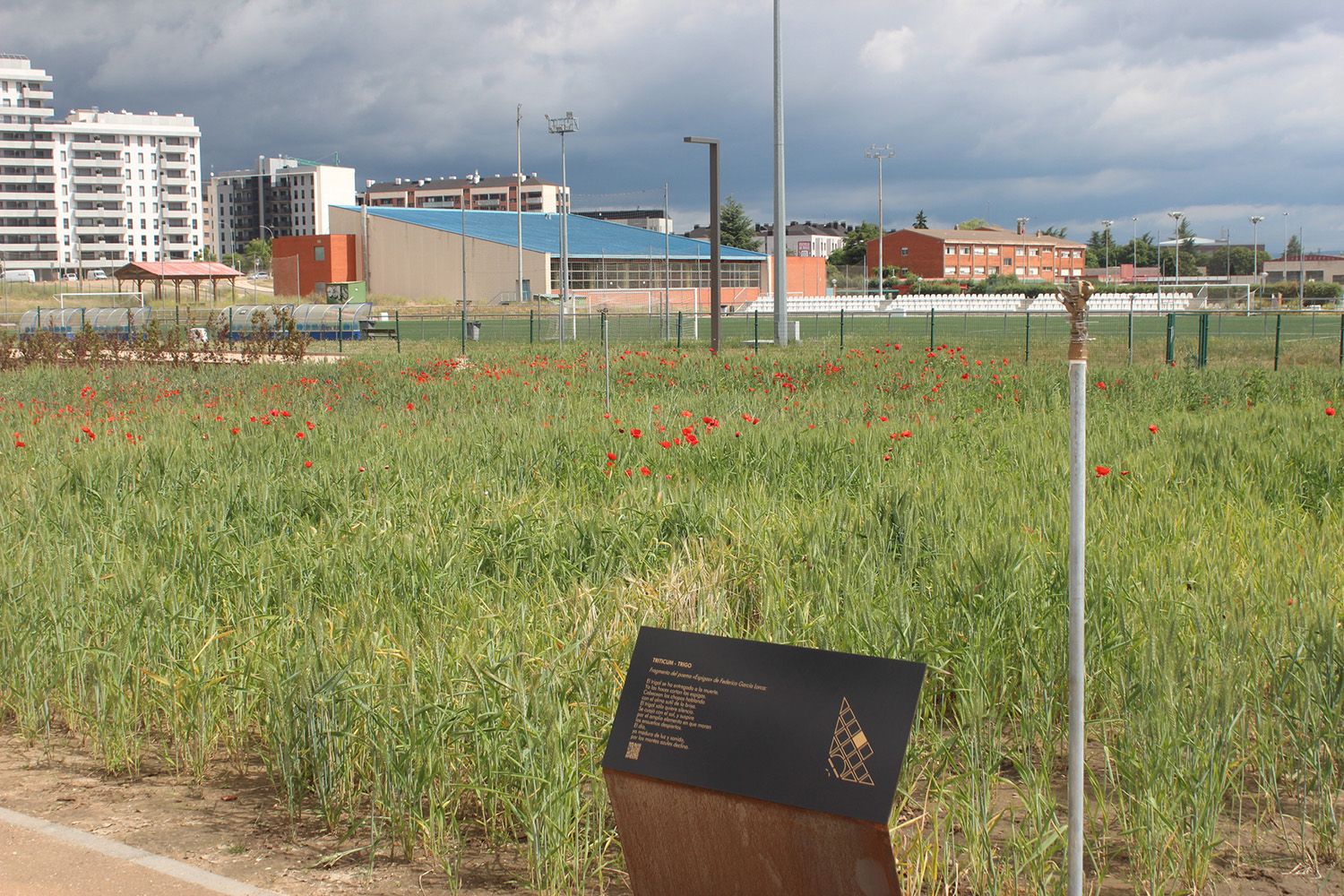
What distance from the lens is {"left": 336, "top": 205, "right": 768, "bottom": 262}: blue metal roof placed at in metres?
81.5

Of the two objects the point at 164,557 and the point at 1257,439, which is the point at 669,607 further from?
the point at 1257,439

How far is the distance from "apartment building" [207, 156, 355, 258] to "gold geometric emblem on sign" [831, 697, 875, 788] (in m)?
183

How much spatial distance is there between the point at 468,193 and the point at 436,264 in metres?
99.6

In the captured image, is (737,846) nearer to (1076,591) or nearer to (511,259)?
(1076,591)

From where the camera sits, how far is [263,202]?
616 ft

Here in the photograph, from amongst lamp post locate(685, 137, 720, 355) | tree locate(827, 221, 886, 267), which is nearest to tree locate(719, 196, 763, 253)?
tree locate(827, 221, 886, 267)

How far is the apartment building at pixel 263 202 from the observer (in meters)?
183

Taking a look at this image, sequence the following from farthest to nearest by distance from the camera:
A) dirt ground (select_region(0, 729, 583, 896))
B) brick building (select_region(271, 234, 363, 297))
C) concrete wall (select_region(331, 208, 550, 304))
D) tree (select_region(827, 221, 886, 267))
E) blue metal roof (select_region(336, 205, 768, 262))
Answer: tree (select_region(827, 221, 886, 267)) → brick building (select_region(271, 234, 363, 297)) → blue metal roof (select_region(336, 205, 768, 262)) → concrete wall (select_region(331, 208, 550, 304)) → dirt ground (select_region(0, 729, 583, 896))

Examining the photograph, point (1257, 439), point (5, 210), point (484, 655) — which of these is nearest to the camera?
point (484, 655)

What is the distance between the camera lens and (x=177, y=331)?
2534 cm

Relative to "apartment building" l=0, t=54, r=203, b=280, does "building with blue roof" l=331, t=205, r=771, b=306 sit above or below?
below

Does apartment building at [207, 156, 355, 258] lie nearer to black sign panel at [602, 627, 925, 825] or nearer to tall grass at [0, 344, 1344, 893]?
tall grass at [0, 344, 1344, 893]

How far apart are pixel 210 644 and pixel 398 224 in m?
80.0

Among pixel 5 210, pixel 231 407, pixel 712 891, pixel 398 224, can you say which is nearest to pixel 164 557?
pixel 712 891
